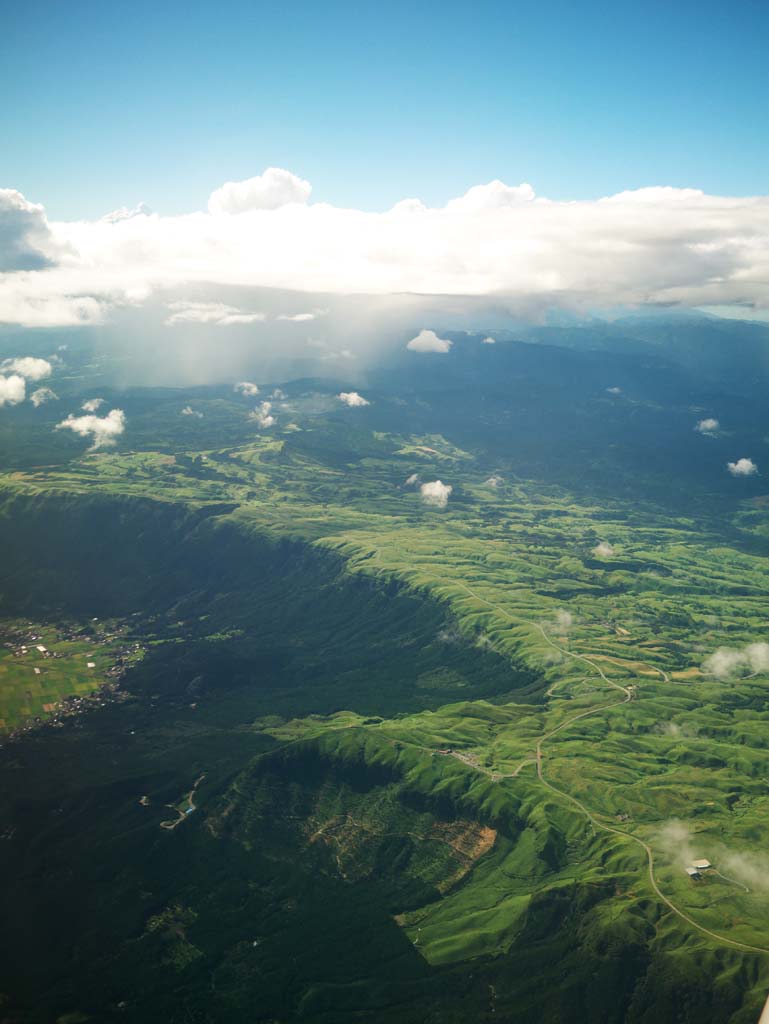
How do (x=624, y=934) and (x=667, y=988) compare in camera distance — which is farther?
(x=624, y=934)

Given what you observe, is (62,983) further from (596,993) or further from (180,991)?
(596,993)

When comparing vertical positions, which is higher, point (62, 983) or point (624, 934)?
point (624, 934)

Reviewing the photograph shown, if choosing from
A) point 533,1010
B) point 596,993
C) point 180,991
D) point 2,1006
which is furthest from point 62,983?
point 596,993

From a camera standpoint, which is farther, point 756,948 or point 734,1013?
point 756,948

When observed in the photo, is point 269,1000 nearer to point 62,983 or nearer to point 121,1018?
point 121,1018

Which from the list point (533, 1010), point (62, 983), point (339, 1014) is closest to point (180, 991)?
point (62, 983)

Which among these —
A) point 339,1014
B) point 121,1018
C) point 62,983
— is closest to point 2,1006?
point 62,983

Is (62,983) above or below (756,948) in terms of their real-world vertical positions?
below

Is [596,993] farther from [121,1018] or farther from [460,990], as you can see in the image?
[121,1018]
